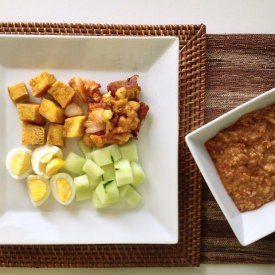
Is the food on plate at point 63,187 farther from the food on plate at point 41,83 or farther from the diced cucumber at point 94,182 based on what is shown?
the food on plate at point 41,83

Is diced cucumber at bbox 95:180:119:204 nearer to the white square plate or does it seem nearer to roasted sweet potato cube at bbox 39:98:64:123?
the white square plate

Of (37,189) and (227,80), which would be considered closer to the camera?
(37,189)

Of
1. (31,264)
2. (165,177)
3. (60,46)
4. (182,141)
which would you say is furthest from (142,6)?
(31,264)

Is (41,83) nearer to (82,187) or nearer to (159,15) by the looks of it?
(82,187)

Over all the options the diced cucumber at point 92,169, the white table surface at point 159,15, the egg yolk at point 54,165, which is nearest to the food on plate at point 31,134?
the egg yolk at point 54,165

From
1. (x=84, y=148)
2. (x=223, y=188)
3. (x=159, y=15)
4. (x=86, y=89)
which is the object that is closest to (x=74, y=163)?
(x=84, y=148)

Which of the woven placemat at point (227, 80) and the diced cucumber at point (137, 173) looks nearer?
the diced cucumber at point (137, 173)
